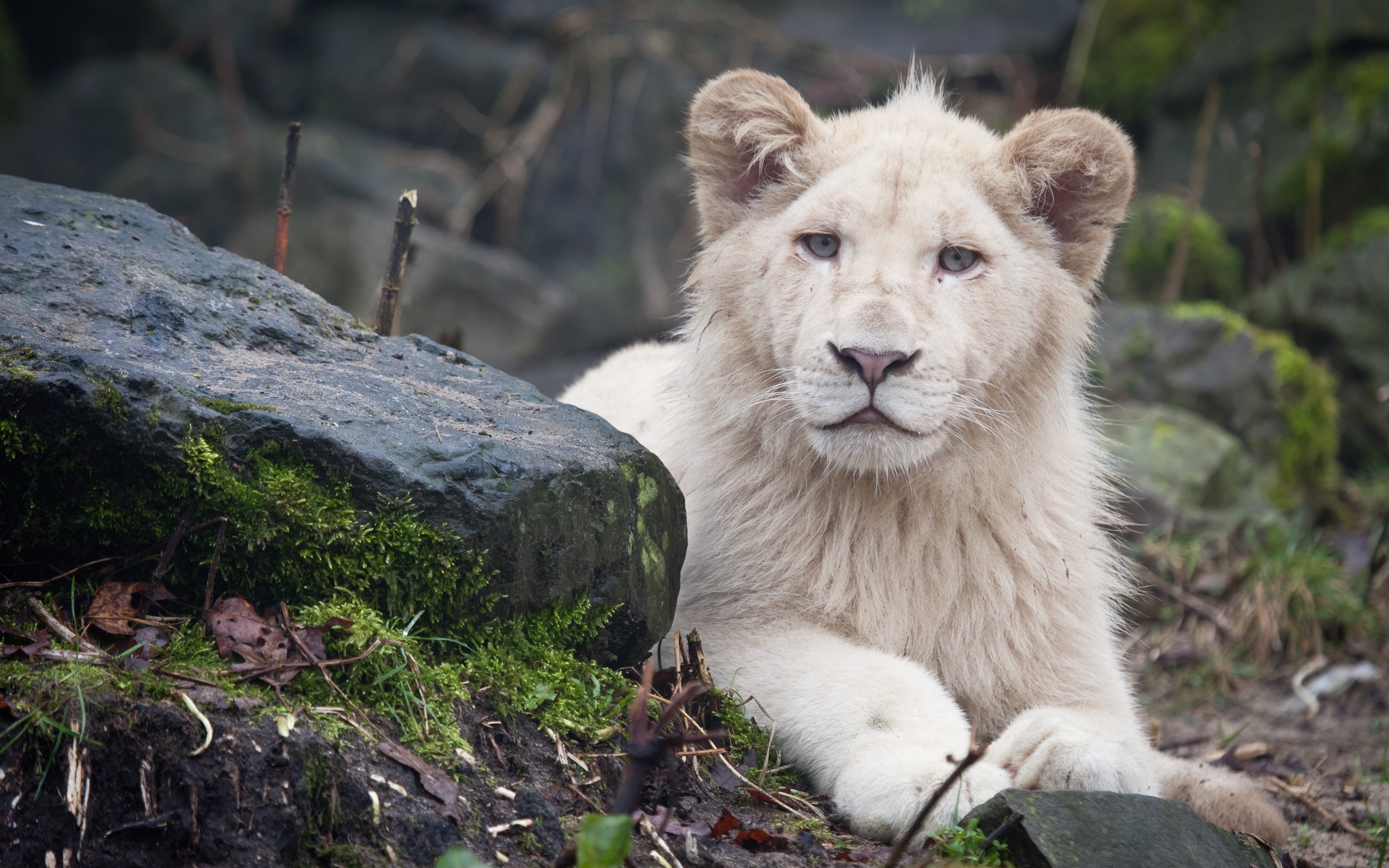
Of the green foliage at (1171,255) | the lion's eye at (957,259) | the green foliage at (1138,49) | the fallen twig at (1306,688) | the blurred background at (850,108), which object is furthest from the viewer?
the green foliage at (1138,49)

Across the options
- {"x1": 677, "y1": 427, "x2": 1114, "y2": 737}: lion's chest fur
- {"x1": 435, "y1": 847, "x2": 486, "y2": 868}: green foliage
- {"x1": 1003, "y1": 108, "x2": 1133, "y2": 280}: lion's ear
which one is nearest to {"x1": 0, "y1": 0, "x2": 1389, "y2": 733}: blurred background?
{"x1": 677, "y1": 427, "x2": 1114, "y2": 737}: lion's chest fur

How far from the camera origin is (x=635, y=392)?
17.5ft

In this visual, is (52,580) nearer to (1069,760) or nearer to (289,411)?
(289,411)

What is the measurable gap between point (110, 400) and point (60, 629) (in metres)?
0.52

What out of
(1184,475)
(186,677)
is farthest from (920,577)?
(1184,475)

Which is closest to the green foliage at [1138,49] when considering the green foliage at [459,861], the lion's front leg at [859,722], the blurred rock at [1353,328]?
the blurred rock at [1353,328]

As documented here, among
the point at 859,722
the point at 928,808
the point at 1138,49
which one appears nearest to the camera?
the point at 928,808

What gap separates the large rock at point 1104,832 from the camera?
2.50 meters

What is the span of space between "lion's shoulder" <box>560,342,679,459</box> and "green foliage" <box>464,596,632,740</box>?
1.26 m

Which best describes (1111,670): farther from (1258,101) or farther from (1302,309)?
(1258,101)

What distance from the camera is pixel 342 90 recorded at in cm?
1323

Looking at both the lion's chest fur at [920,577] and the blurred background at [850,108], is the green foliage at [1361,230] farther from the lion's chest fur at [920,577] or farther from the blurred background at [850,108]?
the lion's chest fur at [920,577]

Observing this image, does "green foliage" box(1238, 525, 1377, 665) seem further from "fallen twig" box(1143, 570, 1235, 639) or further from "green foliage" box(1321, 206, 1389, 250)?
"green foliage" box(1321, 206, 1389, 250)

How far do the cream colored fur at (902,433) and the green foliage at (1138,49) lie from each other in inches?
293
